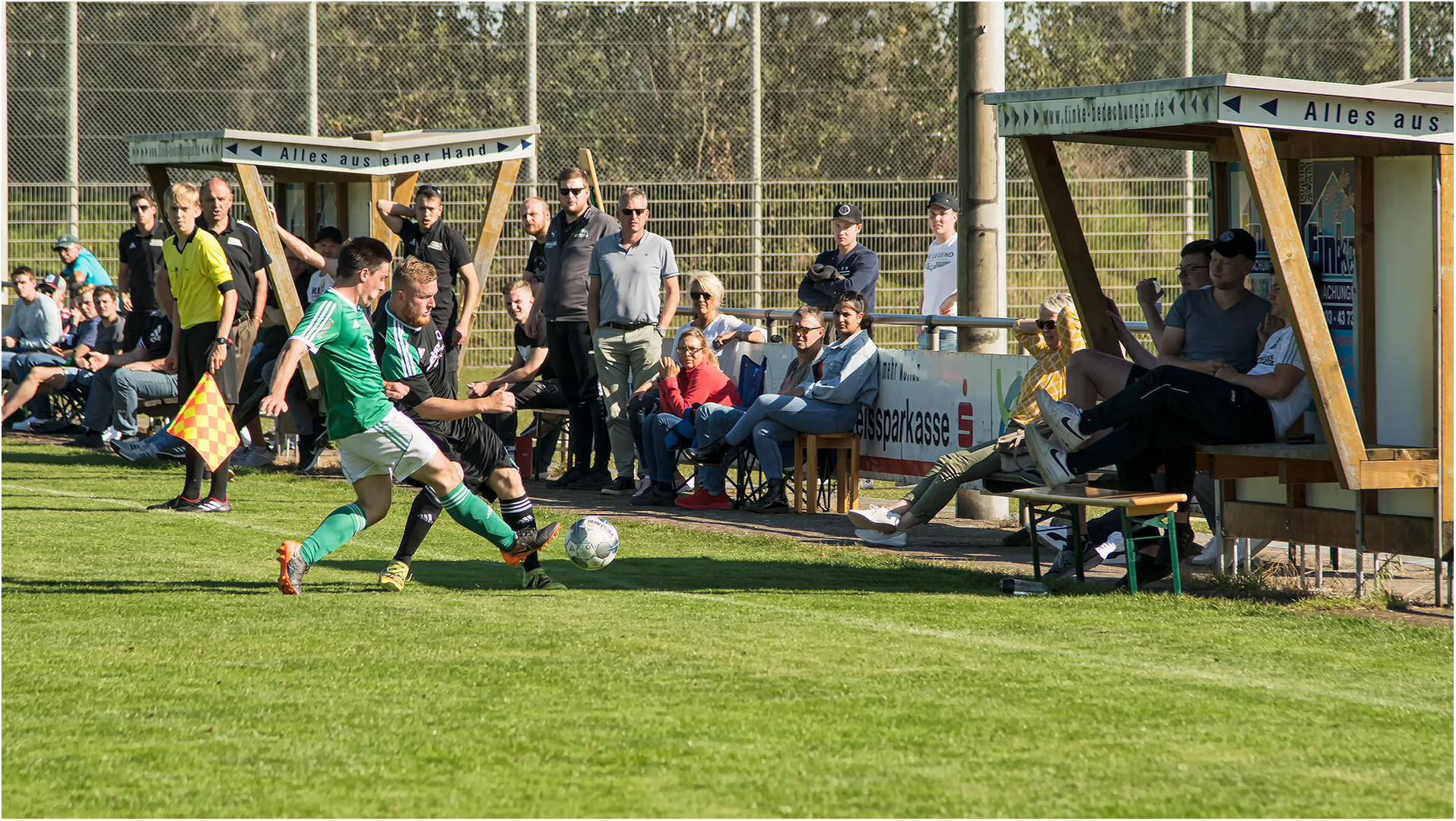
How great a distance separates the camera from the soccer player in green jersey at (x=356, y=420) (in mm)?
7574

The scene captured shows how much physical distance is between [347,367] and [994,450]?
3809 mm

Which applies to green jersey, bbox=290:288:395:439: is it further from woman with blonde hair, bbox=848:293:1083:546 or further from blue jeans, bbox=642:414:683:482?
blue jeans, bbox=642:414:683:482

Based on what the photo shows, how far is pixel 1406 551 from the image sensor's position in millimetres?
7781

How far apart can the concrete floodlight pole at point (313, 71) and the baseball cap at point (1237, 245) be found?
15734 mm

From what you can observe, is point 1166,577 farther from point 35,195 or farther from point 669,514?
point 35,195

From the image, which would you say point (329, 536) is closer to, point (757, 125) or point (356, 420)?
point (356, 420)

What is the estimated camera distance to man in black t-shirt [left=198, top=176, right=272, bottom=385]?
11.9 metres

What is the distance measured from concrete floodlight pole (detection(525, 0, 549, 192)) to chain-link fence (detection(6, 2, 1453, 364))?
4 cm

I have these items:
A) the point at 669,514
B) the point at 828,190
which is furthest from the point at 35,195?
the point at 669,514

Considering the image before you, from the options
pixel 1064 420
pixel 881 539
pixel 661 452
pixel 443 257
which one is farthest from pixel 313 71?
pixel 1064 420

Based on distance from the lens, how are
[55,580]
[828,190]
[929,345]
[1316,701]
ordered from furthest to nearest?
[828,190] < [929,345] < [55,580] < [1316,701]

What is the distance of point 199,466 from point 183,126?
12119 mm

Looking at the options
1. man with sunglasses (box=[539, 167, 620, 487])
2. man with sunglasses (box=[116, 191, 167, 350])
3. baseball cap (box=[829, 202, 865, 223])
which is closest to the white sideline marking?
man with sunglasses (box=[539, 167, 620, 487])

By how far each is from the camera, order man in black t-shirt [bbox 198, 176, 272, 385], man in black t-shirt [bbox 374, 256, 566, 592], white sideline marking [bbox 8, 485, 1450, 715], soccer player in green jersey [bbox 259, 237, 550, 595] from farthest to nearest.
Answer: man in black t-shirt [bbox 198, 176, 272, 385]
man in black t-shirt [bbox 374, 256, 566, 592]
soccer player in green jersey [bbox 259, 237, 550, 595]
white sideline marking [bbox 8, 485, 1450, 715]
